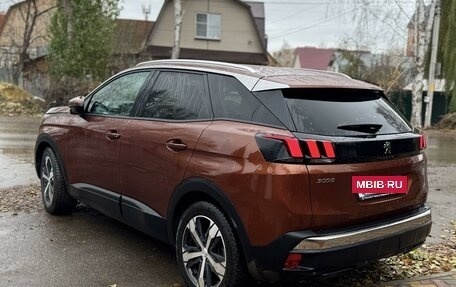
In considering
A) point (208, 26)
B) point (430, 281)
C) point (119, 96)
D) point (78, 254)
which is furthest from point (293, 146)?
point (208, 26)

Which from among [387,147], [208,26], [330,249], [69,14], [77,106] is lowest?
[330,249]

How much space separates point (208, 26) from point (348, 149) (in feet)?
94.9

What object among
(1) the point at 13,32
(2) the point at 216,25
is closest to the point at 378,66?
(2) the point at 216,25

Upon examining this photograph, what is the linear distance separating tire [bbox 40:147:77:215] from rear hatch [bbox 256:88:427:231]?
3052 mm

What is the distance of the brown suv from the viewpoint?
3195 millimetres

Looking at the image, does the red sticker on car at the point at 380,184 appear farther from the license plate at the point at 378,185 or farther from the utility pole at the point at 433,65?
the utility pole at the point at 433,65

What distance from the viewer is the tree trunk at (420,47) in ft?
64.0

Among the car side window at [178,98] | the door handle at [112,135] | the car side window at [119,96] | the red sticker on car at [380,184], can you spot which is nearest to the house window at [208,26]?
the car side window at [119,96]

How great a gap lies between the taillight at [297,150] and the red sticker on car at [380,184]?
0.27 metres

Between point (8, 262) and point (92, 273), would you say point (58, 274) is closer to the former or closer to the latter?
point (92, 273)

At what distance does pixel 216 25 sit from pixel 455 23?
50.8 ft

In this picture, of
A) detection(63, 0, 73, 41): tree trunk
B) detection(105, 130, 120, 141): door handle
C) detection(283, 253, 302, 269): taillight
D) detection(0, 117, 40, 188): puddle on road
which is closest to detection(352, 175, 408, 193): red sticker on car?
detection(283, 253, 302, 269): taillight

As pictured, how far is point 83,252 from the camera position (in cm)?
466

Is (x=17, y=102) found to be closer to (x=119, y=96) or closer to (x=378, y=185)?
(x=119, y=96)
